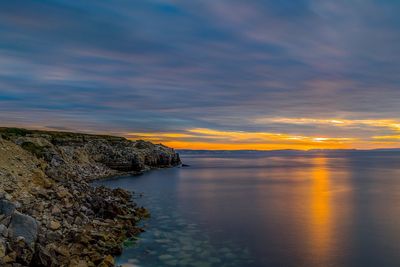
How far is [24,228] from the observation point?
1686 centimetres

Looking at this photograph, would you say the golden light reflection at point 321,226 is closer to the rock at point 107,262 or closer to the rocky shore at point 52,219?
the rock at point 107,262

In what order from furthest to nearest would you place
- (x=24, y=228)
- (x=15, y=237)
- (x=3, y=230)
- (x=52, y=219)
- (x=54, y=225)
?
(x=52, y=219) → (x=54, y=225) → (x=24, y=228) → (x=15, y=237) → (x=3, y=230)

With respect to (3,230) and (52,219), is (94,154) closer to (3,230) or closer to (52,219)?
(52,219)

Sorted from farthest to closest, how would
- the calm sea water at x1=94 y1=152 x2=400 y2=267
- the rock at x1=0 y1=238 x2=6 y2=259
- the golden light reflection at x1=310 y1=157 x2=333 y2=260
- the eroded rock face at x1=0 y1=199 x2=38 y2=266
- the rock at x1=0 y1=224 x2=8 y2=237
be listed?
1. the golden light reflection at x1=310 y1=157 x2=333 y2=260
2. the calm sea water at x1=94 y1=152 x2=400 y2=267
3. the rock at x1=0 y1=224 x2=8 y2=237
4. the eroded rock face at x1=0 y1=199 x2=38 y2=266
5. the rock at x1=0 y1=238 x2=6 y2=259

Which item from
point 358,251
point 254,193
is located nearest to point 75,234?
point 358,251

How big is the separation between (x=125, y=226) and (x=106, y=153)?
5677cm

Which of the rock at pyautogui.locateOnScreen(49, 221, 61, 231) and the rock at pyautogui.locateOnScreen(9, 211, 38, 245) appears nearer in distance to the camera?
the rock at pyautogui.locateOnScreen(9, 211, 38, 245)

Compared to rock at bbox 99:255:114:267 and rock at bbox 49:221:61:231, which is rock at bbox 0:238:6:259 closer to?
rock at bbox 99:255:114:267

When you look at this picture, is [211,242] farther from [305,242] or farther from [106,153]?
[106,153]

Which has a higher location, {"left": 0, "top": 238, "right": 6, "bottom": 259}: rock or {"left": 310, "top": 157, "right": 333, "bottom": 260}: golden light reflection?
{"left": 0, "top": 238, "right": 6, "bottom": 259}: rock

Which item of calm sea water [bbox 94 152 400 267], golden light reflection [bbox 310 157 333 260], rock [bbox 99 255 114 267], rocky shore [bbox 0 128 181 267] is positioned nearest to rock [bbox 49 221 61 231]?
rocky shore [bbox 0 128 181 267]

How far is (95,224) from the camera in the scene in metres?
22.8

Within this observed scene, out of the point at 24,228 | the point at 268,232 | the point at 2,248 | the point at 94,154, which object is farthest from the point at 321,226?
the point at 94,154

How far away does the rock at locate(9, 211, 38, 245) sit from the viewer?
16438 mm
